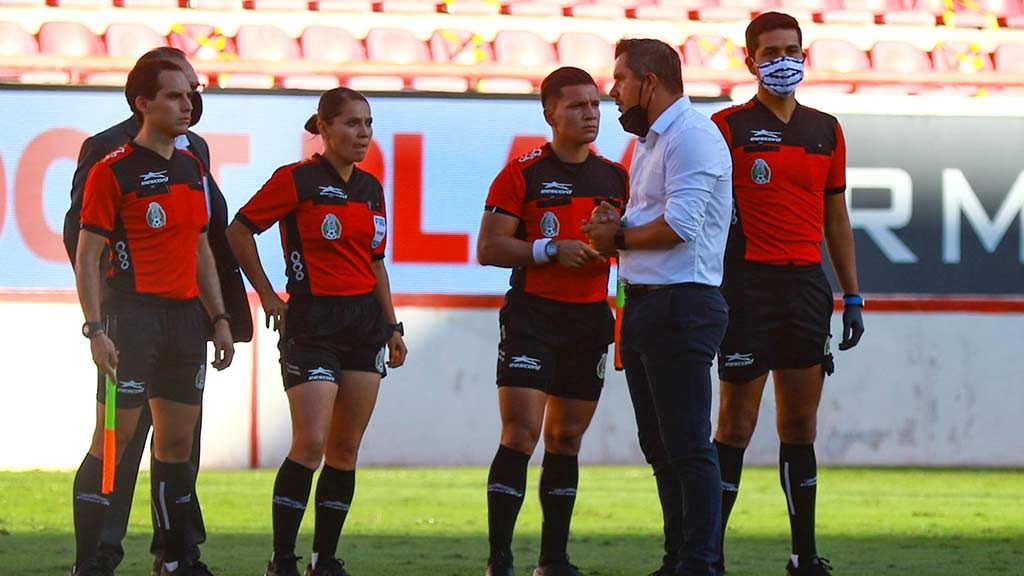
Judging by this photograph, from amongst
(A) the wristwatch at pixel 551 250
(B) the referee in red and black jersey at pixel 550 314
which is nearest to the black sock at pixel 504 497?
(B) the referee in red and black jersey at pixel 550 314

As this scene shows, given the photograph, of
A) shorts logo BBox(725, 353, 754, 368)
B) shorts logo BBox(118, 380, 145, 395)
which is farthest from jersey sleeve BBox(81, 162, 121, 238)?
shorts logo BBox(725, 353, 754, 368)

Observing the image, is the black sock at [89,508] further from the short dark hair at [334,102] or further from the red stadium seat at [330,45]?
the red stadium seat at [330,45]

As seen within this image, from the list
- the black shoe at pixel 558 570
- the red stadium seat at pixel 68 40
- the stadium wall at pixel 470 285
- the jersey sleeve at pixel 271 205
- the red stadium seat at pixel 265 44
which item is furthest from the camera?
the red stadium seat at pixel 265 44

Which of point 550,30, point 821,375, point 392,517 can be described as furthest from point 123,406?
point 550,30

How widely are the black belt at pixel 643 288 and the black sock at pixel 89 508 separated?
1842 millimetres

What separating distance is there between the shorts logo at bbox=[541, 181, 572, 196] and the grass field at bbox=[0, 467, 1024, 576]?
4.90ft

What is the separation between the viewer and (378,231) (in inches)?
241

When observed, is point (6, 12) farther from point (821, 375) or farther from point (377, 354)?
point (821, 375)

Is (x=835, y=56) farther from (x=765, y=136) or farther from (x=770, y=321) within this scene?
(x=770, y=321)

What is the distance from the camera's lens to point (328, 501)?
596 cm

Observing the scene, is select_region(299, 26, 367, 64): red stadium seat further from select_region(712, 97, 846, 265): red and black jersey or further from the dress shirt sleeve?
the dress shirt sleeve

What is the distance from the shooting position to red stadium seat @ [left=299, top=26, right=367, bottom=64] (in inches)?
501

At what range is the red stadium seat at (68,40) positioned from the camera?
12.5 meters

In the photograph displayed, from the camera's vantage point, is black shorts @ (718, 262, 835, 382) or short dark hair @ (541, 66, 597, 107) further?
short dark hair @ (541, 66, 597, 107)
